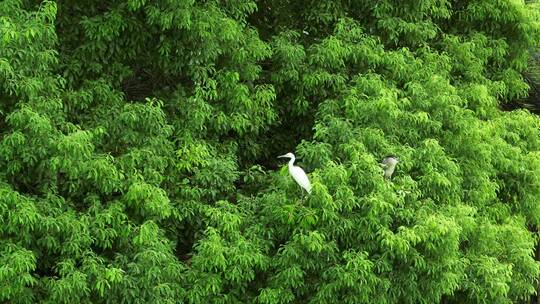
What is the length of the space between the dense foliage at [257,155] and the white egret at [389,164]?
0.13 metres

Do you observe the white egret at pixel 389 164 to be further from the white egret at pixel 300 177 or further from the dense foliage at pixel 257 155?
the white egret at pixel 300 177

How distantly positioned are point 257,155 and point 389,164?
6.59 ft

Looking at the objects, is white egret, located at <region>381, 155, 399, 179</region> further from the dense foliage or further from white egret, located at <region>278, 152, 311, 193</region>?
white egret, located at <region>278, 152, 311, 193</region>

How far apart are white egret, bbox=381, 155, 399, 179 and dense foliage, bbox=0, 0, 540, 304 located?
0.13 m

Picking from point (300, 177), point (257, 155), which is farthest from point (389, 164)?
point (257, 155)

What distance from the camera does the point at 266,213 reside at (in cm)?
788

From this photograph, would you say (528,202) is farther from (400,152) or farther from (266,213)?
(266,213)

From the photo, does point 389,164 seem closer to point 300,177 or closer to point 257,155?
point 300,177

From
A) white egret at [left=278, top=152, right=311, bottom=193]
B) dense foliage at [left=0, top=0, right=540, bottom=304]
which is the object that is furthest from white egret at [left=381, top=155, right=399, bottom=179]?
white egret at [left=278, top=152, right=311, bottom=193]

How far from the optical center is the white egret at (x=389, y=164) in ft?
25.0

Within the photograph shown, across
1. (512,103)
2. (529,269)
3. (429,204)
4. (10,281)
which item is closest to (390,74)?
(429,204)

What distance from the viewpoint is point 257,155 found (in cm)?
931

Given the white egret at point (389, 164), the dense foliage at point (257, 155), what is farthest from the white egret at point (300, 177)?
the white egret at point (389, 164)

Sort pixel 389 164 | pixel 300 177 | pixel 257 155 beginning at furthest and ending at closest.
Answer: pixel 257 155 < pixel 389 164 < pixel 300 177
